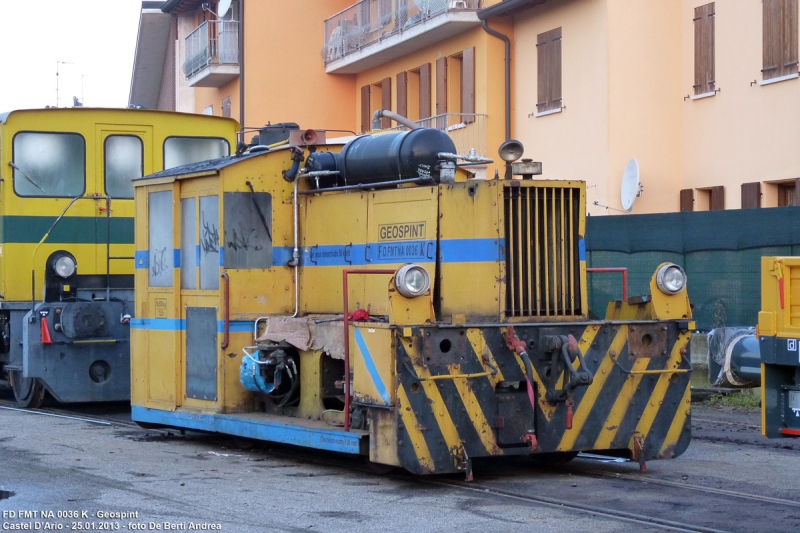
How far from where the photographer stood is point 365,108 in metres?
31.2

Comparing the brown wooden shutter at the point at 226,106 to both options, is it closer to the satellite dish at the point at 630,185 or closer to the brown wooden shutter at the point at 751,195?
the satellite dish at the point at 630,185

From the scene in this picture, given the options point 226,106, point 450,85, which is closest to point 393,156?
point 450,85

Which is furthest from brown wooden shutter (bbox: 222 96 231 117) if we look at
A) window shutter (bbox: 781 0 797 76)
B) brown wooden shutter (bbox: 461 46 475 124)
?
window shutter (bbox: 781 0 797 76)

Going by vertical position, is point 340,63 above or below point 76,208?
above

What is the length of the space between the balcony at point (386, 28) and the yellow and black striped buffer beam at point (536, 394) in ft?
55.9

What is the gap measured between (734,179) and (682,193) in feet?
5.11

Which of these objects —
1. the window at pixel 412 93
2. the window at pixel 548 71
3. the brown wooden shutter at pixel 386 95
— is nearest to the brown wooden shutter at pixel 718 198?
the window at pixel 548 71

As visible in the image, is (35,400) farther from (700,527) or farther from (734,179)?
(734,179)

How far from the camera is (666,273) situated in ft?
29.9

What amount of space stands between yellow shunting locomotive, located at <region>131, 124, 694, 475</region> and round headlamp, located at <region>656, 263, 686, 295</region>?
0.01 metres

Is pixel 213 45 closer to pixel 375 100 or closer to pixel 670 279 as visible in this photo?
pixel 375 100

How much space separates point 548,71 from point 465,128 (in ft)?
9.24

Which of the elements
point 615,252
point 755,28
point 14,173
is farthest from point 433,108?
point 14,173

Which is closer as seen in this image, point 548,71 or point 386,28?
point 548,71
